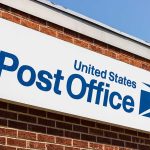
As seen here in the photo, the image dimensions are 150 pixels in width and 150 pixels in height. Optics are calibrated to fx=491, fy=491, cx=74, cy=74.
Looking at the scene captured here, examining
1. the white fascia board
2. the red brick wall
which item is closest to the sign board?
the red brick wall

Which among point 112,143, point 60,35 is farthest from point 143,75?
point 60,35

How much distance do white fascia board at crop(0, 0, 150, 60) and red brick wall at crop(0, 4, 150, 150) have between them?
78mm

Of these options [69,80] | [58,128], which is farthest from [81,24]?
[58,128]

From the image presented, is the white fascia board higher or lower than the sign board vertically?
higher

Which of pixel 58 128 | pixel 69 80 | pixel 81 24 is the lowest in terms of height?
pixel 58 128

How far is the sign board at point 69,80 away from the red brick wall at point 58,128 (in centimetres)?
15

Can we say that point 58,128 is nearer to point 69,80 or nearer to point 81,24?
point 69,80

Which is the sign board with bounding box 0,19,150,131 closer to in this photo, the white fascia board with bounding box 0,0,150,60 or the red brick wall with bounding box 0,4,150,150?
the red brick wall with bounding box 0,4,150,150

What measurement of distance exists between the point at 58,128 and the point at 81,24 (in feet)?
5.87

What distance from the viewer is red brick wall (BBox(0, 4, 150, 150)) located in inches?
265

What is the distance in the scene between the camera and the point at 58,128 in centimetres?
733

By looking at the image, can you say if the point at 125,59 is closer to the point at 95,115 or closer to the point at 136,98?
the point at 136,98

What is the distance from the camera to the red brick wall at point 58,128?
6730 millimetres

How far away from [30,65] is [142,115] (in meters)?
2.69
